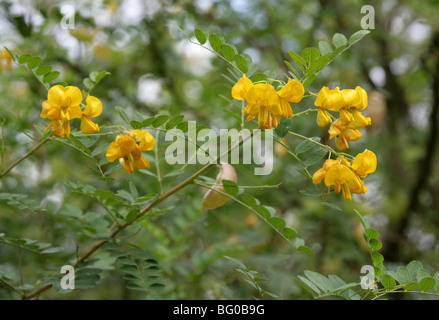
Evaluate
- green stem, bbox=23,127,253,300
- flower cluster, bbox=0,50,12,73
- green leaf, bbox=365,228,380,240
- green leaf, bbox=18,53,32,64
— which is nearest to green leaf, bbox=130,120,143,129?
green stem, bbox=23,127,253,300

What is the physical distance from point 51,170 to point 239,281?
1100mm

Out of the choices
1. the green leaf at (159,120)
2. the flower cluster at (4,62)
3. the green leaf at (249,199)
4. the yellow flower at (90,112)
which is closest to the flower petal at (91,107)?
the yellow flower at (90,112)

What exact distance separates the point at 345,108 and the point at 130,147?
1.30 feet

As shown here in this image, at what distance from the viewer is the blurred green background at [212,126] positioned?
1576mm

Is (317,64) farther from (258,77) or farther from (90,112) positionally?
(90,112)

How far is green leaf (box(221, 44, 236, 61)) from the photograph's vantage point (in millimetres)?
849

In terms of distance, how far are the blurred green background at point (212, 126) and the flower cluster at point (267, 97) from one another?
598 millimetres

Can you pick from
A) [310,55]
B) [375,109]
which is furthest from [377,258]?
[375,109]

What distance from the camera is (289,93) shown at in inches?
30.7

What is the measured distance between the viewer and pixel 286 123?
890 millimetres

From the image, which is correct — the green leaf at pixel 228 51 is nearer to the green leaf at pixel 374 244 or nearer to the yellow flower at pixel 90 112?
the yellow flower at pixel 90 112

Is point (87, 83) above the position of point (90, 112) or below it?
above
